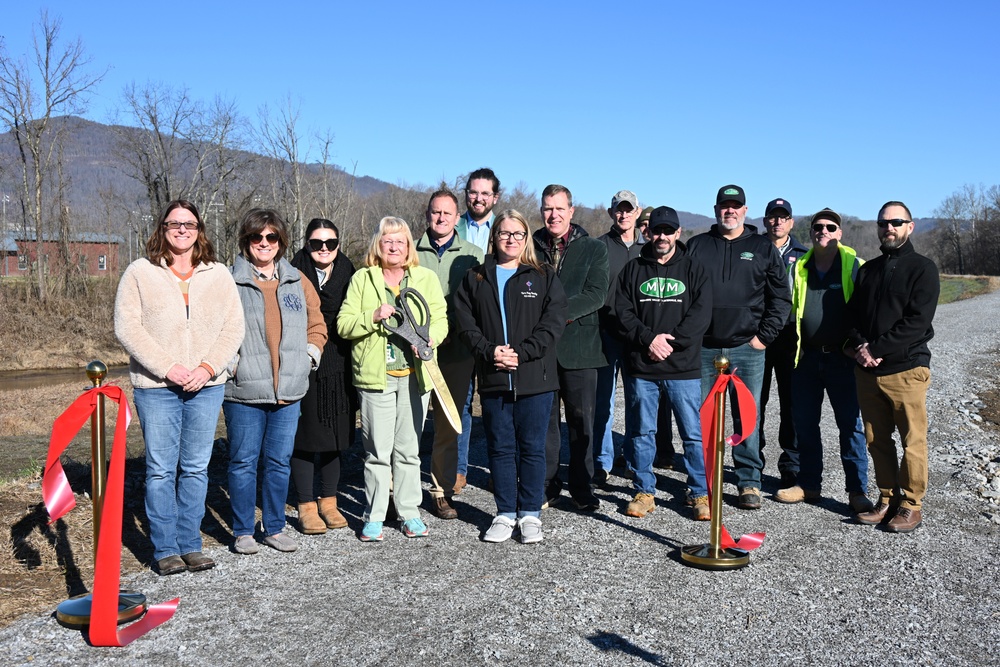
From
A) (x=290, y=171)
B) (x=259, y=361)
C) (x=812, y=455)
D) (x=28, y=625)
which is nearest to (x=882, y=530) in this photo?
(x=812, y=455)

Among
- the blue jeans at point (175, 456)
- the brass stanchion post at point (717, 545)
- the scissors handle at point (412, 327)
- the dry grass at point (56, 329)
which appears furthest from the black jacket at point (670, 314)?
the dry grass at point (56, 329)

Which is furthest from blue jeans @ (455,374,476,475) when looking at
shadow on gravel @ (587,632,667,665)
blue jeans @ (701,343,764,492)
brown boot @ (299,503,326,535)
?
shadow on gravel @ (587,632,667,665)

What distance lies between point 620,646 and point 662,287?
2.93m

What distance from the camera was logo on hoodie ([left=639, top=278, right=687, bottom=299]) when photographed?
6066 mm

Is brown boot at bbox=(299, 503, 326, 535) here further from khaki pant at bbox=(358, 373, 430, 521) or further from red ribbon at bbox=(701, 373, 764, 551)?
red ribbon at bbox=(701, 373, 764, 551)

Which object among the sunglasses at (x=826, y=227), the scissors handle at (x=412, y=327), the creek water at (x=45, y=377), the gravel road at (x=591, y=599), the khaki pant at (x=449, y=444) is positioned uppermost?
the sunglasses at (x=826, y=227)

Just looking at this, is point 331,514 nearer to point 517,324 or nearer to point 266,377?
point 266,377

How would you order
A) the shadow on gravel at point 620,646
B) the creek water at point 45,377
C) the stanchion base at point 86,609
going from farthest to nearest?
the creek water at point 45,377 < the stanchion base at point 86,609 < the shadow on gravel at point 620,646

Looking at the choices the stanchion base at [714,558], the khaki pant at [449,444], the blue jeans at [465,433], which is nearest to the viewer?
the stanchion base at [714,558]

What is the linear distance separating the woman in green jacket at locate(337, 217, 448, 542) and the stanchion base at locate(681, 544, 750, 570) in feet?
5.84

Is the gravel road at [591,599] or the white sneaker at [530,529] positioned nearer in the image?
the gravel road at [591,599]

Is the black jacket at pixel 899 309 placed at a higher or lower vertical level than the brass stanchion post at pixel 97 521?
higher

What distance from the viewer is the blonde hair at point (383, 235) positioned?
5605mm

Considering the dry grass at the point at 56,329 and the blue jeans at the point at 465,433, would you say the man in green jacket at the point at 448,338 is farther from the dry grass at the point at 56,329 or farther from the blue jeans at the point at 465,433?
the dry grass at the point at 56,329
